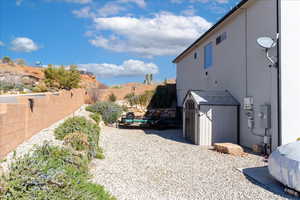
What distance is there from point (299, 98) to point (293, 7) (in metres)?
2.93

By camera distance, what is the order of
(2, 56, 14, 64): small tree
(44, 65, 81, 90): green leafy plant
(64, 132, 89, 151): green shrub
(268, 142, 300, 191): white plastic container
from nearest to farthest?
(268, 142, 300, 191): white plastic container, (64, 132, 89, 151): green shrub, (44, 65, 81, 90): green leafy plant, (2, 56, 14, 64): small tree

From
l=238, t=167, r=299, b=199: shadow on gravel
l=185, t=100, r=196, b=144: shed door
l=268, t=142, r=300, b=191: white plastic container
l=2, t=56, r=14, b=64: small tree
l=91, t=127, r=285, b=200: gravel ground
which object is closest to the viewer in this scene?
l=268, t=142, r=300, b=191: white plastic container

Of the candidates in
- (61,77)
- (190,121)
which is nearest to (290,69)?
(190,121)

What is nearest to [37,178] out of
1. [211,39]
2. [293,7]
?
[293,7]

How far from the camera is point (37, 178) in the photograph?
11.2 feet

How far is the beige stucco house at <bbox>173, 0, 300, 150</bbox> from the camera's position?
818cm

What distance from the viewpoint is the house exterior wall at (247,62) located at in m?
8.72

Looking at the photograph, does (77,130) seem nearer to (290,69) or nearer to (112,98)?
(290,69)

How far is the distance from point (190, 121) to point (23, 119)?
24.7 feet

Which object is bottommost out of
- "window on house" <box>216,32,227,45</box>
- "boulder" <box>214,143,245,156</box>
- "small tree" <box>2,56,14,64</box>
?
"boulder" <box>214,143,245,156</box>

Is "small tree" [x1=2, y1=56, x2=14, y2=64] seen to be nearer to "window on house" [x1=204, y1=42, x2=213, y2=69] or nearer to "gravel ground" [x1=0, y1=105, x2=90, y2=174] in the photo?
"window on house" [x1=204, y1=42, x2=213, y2=69]

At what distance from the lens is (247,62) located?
10.2 metres

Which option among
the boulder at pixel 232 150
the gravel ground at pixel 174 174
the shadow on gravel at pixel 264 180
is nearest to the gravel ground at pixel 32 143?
the gravel ground at pixel 174 174

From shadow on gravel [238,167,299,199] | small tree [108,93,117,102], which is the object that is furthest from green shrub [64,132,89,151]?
small tree [108,93,117,102]
